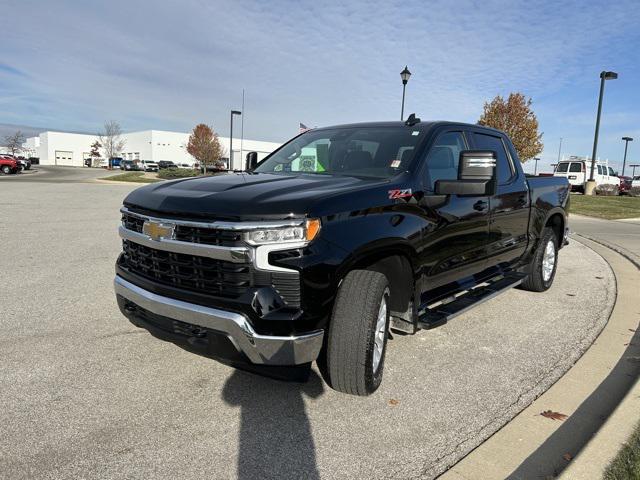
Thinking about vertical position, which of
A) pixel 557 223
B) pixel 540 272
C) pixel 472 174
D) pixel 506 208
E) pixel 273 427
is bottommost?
pixel 273 427

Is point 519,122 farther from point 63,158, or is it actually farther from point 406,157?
point 63,158

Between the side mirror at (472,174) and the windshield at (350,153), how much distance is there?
36 centimetres

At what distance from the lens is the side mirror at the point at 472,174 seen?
3352mm

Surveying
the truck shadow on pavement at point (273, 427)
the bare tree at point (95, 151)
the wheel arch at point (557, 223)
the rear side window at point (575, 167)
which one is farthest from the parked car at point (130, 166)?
the truck shadow on pavement at point (273, 427)

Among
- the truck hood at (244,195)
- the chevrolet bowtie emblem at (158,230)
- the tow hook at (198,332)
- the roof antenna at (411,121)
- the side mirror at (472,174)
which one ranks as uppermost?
the roof antenna at (411,121)

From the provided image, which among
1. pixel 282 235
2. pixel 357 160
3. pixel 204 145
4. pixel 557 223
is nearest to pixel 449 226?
pixel 357 160

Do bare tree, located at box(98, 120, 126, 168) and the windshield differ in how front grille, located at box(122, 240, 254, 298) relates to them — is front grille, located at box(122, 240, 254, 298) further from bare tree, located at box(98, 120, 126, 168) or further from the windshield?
bare tree, located at box(98, 120, 126, 168)

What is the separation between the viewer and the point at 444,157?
392cm

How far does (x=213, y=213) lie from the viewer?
2.67 m

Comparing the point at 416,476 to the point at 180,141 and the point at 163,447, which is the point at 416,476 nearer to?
the point at 163,447

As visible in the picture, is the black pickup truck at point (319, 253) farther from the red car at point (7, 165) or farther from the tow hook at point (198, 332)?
the red car at point (7, 165)

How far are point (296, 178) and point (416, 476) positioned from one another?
6.75 feet

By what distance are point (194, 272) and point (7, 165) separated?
47.1m

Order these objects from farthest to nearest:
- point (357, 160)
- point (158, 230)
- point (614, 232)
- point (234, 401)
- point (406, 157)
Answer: point (614, 232)
point (357, 160)
point (406, 157)
point (234, 401)
point (158, 230)
